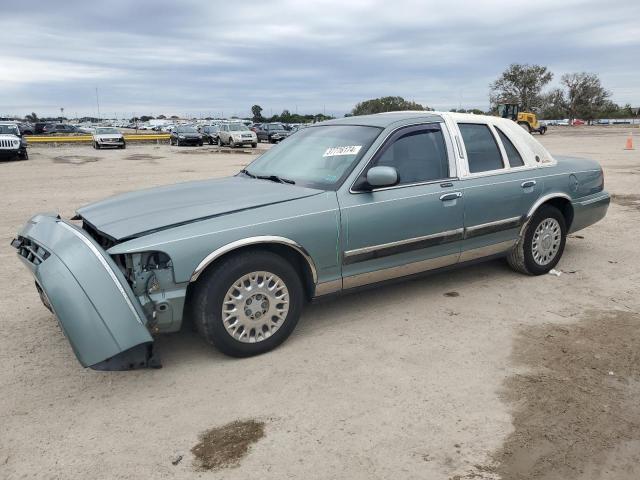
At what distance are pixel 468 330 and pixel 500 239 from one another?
3.86 feet

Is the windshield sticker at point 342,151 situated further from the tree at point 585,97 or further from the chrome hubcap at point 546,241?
the tree at point 585,97

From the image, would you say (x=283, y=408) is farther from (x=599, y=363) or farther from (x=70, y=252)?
(x=599, y=363)

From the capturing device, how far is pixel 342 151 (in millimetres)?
4301

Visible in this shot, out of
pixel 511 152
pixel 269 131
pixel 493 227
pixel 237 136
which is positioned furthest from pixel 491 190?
pixel 269 131

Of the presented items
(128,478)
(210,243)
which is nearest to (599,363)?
(210,243)

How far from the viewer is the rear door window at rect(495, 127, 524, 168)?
500 cm

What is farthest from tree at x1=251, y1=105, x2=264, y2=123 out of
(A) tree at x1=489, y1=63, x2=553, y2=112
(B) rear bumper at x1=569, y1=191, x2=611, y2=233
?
(B) rear bumper at x1=569, y1=191, x2=611, y2=233

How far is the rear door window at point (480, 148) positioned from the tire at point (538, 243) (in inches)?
27.6

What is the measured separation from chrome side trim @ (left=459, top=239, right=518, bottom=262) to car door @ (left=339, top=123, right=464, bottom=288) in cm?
13

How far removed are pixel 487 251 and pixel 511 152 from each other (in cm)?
99

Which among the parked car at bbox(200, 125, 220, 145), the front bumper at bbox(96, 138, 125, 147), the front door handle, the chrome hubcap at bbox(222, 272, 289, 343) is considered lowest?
the chrome hubcap at bbox(222, 272, 289, 343)

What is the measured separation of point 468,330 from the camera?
13.4ft

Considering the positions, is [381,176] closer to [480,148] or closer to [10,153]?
[480,148]

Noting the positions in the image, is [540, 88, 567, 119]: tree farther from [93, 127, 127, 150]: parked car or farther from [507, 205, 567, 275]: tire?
[507, 205, 567, 275]: tire
